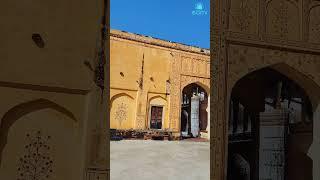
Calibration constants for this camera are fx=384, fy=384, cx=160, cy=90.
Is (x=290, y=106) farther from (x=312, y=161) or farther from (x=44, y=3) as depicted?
(x=44, y=3)

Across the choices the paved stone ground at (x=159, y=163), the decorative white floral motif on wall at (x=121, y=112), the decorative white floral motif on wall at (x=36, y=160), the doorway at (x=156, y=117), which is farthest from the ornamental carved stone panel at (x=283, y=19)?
the doorway at (x=156, y=117)

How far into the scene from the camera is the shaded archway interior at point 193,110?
80.4ft

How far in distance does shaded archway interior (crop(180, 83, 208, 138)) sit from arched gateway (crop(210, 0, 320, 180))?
552 inches

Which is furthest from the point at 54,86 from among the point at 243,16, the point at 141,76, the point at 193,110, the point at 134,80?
the point at 193,110

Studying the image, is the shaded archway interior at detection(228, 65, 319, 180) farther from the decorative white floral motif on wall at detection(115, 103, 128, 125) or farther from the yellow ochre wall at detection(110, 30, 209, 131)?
the yellow ochre wall at detection(110, 30, 209, 131)

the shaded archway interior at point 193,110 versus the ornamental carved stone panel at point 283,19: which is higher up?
the ornamental carved stone panel at point 283,19

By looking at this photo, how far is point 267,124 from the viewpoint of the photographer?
8.70 m

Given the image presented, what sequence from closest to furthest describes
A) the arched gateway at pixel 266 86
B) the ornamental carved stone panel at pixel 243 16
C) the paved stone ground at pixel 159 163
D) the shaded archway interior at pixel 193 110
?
the arched gateway at pixel 266 86
the ornamental carved stone panel at pixel 243 16
the paved stone ground at pixel 159 163
the shaded archway interior at pixel 193 110

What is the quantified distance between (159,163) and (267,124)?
13.2 ft

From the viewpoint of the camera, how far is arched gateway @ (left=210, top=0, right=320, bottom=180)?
6492mm

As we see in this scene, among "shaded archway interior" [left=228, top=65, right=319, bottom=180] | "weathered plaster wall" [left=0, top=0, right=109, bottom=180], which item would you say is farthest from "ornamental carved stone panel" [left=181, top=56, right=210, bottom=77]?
"weathered plaster wall" [left=0, top=0, right=109, bottom=180]

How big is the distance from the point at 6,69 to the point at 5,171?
1.38 metres

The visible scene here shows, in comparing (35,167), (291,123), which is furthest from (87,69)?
(291,123)

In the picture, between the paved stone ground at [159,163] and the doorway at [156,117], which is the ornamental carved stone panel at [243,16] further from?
the doorway at [156,117]
